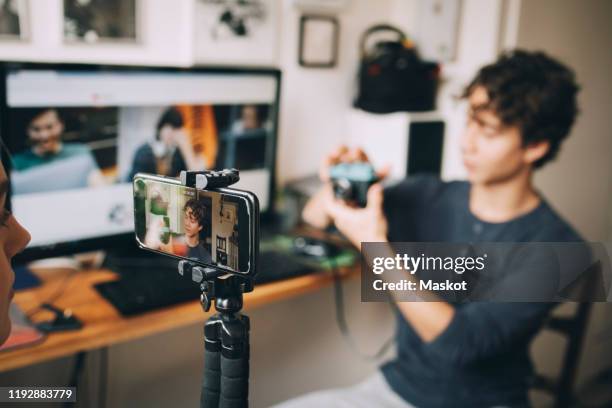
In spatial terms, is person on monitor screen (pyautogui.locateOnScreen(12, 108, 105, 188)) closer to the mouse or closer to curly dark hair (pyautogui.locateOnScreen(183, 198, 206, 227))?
the mouse

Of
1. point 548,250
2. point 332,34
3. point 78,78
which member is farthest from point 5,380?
point 332,34

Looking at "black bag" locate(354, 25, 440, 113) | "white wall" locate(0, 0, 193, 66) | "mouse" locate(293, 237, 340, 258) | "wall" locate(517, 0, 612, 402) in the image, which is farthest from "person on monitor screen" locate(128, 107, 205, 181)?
"wall" locate(517, 0, 612, 402)

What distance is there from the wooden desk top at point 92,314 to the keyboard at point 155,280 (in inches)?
0.5

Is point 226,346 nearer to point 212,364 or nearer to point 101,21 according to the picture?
point 212,364

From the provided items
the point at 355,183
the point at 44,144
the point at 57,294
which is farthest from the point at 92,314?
the point at 355,183

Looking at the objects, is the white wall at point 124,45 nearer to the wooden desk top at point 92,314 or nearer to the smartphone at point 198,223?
the wooden desk top at point 92,314

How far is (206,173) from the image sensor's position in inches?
16.6

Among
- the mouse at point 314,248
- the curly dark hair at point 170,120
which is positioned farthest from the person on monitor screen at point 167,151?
the mouse at point 314,248

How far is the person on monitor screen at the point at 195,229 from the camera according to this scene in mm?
439

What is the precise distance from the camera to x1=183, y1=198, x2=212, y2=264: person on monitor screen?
1.44 ft

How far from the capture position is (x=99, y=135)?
3.56ft

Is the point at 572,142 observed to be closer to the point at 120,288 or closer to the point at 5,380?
the point at 120,288

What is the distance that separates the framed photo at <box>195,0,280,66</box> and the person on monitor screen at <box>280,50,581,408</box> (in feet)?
1.41

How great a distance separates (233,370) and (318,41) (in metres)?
1.29
